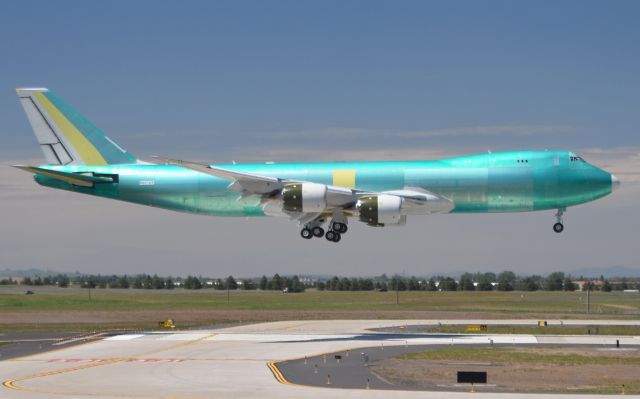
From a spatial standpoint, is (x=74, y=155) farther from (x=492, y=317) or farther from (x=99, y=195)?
(x=492, y=317)

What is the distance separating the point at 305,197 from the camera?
225 ft

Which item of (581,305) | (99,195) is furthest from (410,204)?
(581,305)

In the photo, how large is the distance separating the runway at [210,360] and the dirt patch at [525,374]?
359 cm

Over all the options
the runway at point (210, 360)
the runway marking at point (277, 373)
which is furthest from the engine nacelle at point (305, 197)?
the runway marking at point (277, 373)

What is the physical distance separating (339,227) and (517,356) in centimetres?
→ 2008

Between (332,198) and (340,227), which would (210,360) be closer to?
(332,198)

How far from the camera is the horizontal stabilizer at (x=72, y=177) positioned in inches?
2911

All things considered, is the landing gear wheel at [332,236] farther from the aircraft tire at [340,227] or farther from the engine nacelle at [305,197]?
the engine nacelle at [305,197]

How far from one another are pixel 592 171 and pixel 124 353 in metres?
36.8

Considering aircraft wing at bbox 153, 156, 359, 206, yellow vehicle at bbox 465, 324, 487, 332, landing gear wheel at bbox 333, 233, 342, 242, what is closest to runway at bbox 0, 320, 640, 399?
yellow vehicle at bbox 465, 324, 487, 332

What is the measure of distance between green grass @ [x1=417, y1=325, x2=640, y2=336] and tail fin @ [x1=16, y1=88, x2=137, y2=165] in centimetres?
3063

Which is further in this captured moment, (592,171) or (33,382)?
(592,171)

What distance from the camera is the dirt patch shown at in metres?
45.7

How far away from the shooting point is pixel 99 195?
7888 cm
